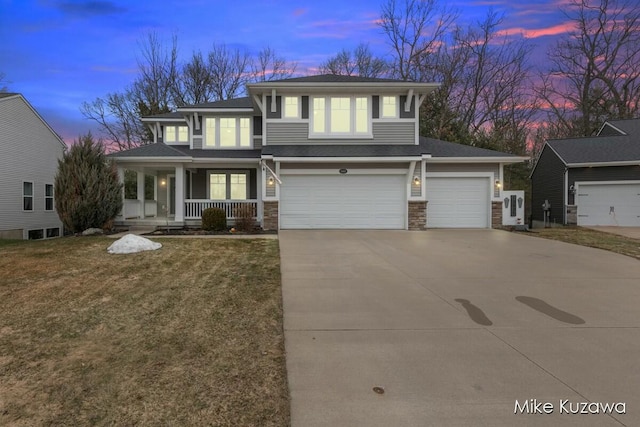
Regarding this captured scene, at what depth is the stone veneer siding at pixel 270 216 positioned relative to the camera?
1425 centimetres

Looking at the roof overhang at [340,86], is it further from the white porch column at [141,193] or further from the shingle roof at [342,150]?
the white porch column at [141,193]

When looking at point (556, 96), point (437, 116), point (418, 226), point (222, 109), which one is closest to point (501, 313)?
point (418, 226)

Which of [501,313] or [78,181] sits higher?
[78,181]

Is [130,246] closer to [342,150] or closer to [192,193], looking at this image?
[342,150]

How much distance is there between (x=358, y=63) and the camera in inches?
1222

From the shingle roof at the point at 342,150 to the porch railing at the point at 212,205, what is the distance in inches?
95.9

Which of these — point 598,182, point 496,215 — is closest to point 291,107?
point 496,215

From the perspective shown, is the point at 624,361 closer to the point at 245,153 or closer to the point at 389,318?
the point at 389,318

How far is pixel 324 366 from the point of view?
11.0 feet

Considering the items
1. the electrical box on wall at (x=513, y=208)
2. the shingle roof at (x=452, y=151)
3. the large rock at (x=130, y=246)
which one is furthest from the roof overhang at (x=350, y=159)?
the large rock at (x=130, y=246)

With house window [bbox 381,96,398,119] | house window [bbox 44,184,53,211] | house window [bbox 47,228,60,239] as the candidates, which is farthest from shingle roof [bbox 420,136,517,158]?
house window [bbox 47,228,60,239]

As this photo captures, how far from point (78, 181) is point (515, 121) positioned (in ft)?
98.7

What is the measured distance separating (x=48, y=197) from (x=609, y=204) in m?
28.8

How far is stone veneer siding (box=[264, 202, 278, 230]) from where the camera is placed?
14.2 metres
